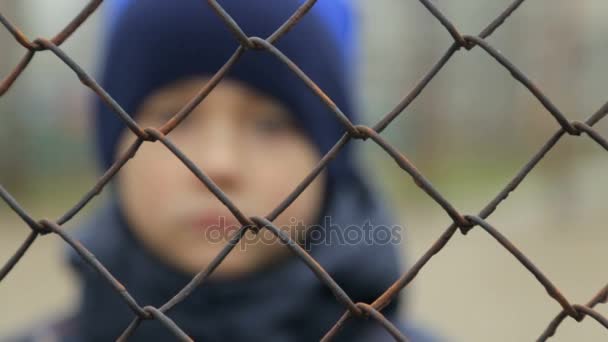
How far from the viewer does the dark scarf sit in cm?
98

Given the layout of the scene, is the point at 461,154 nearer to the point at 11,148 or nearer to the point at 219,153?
the point at 11,148

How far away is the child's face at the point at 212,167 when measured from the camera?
86 centimetres

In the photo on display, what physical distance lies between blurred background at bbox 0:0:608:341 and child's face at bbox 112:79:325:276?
162 centimetres

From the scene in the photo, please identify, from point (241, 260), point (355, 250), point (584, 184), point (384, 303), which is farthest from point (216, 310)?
point (584, 184)

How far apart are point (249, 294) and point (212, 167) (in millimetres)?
211

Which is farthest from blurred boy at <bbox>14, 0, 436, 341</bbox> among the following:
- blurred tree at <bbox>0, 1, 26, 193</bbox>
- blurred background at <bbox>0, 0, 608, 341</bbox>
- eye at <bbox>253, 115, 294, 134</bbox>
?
blurred tree at <bbox>0, 1, 26, 193</bbox>

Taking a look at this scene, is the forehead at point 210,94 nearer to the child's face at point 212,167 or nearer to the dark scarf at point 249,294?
the child's face at point 212,167

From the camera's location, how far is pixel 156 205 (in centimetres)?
91

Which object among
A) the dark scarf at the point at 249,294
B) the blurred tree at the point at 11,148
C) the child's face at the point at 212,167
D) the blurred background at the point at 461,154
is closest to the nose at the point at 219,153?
the child's face at the point at 212,167

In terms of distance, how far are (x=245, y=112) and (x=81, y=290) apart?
0.34m

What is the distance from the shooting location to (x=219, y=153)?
2.75 feet

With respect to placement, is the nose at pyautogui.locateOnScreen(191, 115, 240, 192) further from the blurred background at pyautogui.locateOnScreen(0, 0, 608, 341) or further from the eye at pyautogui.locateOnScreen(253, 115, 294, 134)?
the blurred background at pyautogui.locateOnScreen(0, 0, 608, 341)

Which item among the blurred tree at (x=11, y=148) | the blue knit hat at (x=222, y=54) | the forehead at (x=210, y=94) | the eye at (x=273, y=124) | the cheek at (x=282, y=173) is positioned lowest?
the blurred tree at (x=11, y=148)

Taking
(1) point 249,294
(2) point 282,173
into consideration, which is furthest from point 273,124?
(1) point 249,294
